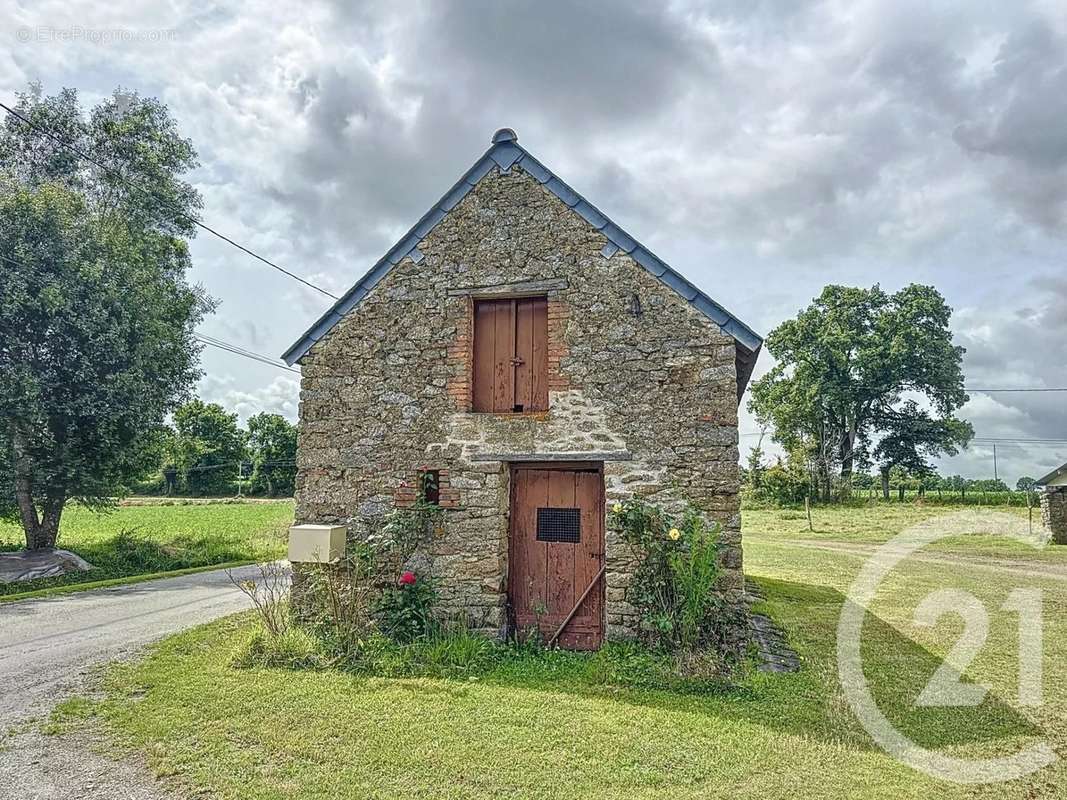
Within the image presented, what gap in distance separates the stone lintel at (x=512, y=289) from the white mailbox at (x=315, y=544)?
133 inches

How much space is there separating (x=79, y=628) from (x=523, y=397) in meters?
7.36

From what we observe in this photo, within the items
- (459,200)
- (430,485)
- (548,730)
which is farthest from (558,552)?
(459,200)

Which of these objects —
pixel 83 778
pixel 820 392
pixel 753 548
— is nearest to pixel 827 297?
pixel 820 392

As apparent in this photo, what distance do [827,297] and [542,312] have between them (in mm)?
39890

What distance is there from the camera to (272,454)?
204 feet

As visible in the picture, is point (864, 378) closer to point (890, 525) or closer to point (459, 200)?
point (890, 525)

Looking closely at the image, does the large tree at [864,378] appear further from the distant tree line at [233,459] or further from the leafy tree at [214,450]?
the leafy tree at [214,450]

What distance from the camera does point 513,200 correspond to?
328 inches

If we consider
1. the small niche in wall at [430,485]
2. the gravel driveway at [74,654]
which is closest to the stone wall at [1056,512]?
the small niche in wall at [430,485]

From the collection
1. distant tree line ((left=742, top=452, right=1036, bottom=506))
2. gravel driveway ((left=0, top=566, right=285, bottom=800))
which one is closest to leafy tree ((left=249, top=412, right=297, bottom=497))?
distant tree line ((left=742, top=452, right=1036, bottom=506))

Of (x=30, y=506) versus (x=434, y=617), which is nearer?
(x=434, y=617)

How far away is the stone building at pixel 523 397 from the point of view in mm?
7383

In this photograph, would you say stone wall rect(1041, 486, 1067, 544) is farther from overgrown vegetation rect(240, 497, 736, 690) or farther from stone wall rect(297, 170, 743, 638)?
overgrown vegetation rect(240, 497, 736, 690)

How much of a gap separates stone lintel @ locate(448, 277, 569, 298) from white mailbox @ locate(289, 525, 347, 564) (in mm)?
3370
